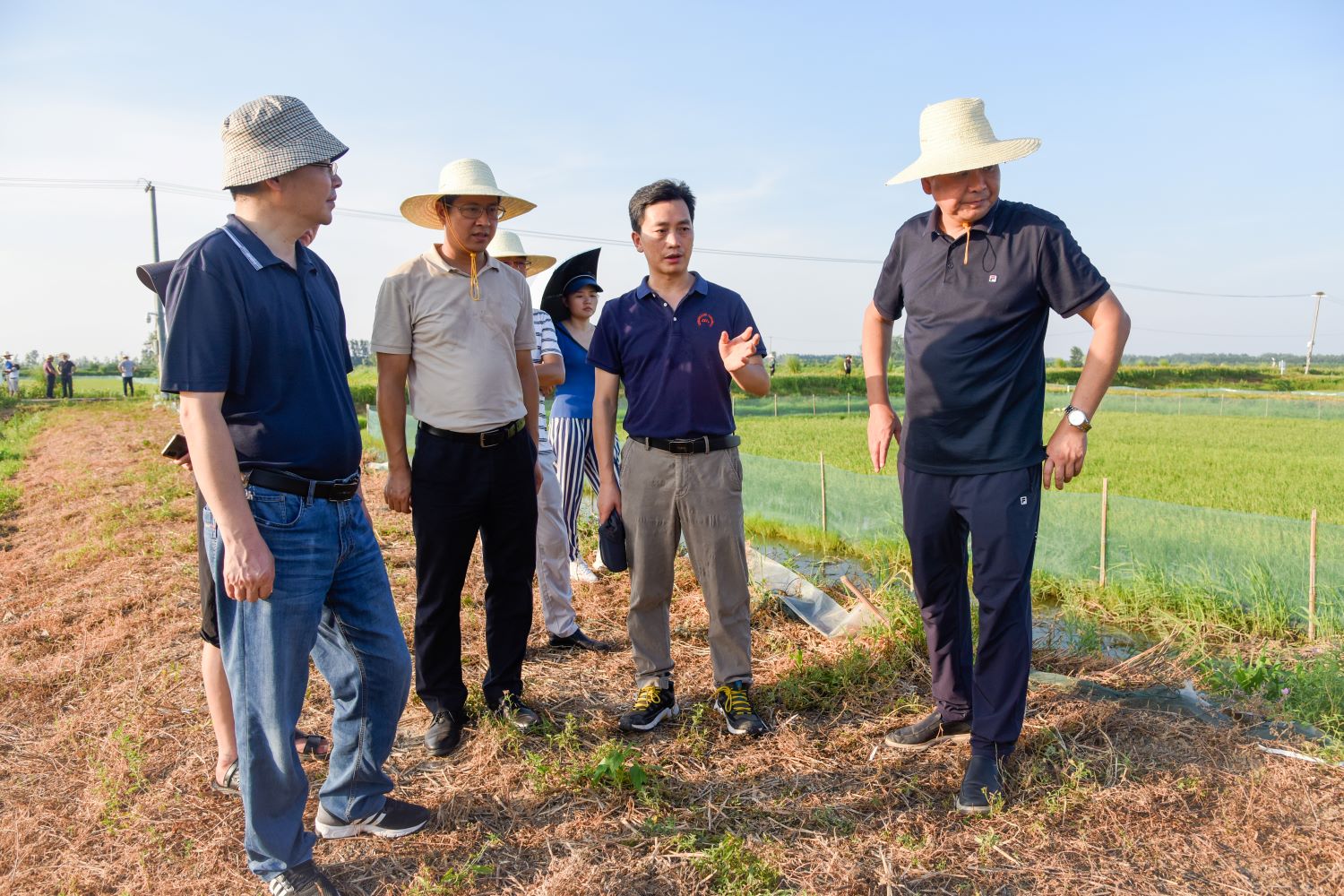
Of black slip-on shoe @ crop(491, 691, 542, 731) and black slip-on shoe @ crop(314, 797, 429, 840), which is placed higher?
black slip-on shoe @ crop(491, 691, 542, 731)

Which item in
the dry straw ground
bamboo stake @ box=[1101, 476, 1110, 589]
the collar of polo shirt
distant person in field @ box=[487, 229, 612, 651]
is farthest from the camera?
bamboo stake @ box=[1101, 476, 1110, 589]

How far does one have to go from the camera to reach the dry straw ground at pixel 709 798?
217 cm

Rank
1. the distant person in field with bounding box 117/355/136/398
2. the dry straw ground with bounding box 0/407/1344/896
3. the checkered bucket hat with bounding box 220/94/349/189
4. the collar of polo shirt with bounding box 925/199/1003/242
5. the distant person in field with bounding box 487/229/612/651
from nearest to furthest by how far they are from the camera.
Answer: the checkered bucket hat with bounding box 220/94/349/189
the dry straw ground with bounding box 0/407/1344/896
the collar of polo shirt with bounding box 925/199/1003/242
the distant person in field with bounding box 487/229/612/651
the distant person in field with bounding box 117/355/136/398

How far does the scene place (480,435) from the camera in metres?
2.88

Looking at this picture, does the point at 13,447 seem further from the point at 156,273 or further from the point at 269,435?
the point at 269,435

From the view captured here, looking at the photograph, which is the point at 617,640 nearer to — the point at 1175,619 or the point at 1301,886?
the point at 1301,886

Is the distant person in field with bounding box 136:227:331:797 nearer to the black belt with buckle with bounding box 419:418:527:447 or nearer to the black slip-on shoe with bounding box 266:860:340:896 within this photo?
the black slip-on shoe with bounding box 266:860:340:896

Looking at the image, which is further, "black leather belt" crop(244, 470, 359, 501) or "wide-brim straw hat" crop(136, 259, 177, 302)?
"wide-brim straw hat" crop(136, 259, 177, 302)


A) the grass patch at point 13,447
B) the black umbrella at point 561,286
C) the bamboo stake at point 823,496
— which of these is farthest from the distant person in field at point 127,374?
the black umbrella at point 561,286

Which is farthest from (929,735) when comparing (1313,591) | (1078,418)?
(1313,591)

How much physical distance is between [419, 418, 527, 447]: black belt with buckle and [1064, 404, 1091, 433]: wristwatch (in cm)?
175

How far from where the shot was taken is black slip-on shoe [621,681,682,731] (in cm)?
301

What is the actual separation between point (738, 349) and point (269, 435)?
55.9 inches

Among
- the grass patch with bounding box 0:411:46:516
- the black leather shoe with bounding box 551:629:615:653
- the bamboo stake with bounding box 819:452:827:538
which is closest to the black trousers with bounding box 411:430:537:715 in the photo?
the black leather shoe with bounding box 551:629:615:653
